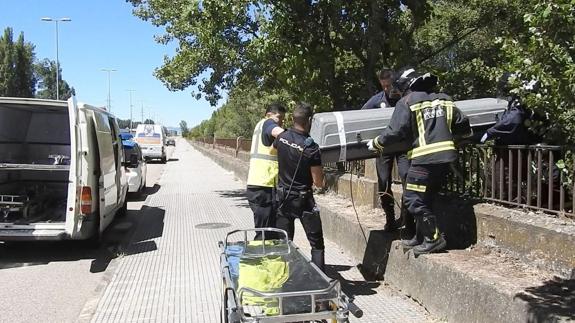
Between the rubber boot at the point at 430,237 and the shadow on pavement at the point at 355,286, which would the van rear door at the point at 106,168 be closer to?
the shadow on pavement at the point at 355,286

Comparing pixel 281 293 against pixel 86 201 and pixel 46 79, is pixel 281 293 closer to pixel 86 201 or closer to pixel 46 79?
pixel 86 201

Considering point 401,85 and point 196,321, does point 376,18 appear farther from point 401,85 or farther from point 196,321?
point 196,321

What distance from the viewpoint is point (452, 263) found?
4.93m

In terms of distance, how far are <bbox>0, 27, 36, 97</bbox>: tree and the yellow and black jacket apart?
82.8 metres

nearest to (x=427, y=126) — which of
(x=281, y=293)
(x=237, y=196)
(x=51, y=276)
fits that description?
(x=281, y=293)

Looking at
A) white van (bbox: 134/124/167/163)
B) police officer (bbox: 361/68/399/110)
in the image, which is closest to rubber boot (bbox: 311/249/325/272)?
police officer (bbox: 361/68/399/110)

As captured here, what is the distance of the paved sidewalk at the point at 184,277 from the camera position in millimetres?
5309

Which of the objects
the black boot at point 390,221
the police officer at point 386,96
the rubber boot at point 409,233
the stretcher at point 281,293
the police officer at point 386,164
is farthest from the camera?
the black boot at point 390,221

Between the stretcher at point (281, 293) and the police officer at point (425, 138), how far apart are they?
1384mm

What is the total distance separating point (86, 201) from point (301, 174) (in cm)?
345

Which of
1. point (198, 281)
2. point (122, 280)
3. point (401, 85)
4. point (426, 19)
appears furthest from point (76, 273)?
point (426, 19)

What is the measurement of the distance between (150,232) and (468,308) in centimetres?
668

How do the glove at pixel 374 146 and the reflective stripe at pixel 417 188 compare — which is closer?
the reflective stripe at pixel 417 188

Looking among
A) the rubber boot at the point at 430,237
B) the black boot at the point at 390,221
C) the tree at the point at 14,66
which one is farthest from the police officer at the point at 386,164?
the tree at the point at 14,66
